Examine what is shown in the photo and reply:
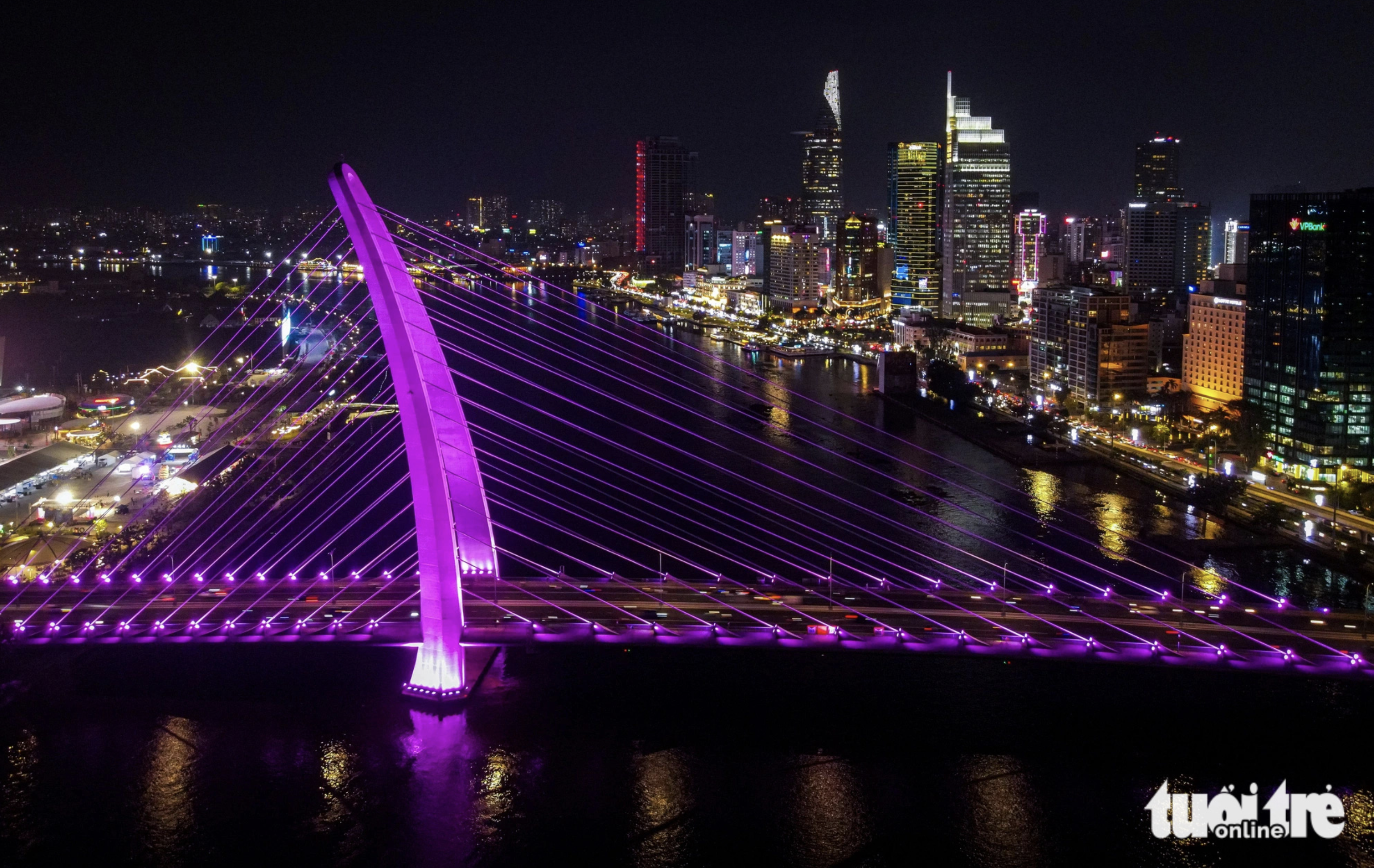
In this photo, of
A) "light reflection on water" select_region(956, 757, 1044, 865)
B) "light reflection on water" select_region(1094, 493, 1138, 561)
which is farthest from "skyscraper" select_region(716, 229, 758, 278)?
"light reflection on water" select_region(956, 757, 1044, 865)

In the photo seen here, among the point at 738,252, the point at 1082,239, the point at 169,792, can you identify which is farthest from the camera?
the point at 738,252

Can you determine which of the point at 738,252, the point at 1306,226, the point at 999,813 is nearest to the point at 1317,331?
the point at 1306,226

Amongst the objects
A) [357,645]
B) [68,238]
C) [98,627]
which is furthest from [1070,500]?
[68,238]

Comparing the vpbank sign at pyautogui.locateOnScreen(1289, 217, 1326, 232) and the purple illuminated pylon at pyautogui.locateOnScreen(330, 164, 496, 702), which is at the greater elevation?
the vpbank sign at pyautogui.locateOnScreen(1289, 217, 1326, 232)

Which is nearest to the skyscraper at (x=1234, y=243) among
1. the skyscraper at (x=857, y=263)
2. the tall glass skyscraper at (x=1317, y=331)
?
the skyscraper at (x=857, y=263)

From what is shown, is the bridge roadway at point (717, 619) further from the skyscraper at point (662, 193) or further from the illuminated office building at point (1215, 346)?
the skyscraper at point (662, 193)

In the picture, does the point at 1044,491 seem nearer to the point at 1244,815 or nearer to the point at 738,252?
the point at 1244,815

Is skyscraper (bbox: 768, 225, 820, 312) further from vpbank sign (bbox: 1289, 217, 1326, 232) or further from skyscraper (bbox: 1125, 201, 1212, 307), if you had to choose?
vpbank sign (bbox: 1289, 217, 1326, 232)
